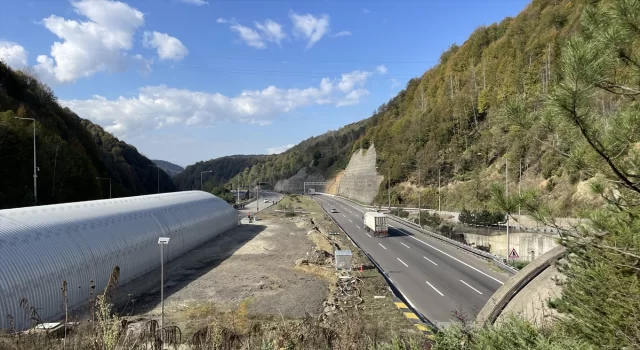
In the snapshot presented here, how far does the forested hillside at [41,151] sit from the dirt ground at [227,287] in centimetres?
2545

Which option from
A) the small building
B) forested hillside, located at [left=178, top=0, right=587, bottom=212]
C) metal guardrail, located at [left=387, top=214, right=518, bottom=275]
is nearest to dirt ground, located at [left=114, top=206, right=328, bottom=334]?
the small building

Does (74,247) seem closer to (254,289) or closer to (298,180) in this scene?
(254,289)

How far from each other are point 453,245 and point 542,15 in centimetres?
5849

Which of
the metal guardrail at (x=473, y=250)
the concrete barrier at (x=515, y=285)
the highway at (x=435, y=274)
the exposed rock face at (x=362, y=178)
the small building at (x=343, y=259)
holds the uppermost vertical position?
Answer: the exposed rock face at (x=362, y=178)

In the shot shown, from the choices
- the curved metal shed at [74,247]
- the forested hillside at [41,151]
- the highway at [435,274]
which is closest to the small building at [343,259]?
the highway at [435,274]

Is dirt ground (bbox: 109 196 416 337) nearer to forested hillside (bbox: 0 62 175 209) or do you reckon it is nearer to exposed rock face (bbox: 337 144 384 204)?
forested hillside (bbox: 0 62 175 209)

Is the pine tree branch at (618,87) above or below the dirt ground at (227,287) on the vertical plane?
above

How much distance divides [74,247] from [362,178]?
91.1 meters

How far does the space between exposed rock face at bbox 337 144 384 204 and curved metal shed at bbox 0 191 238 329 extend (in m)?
68.5

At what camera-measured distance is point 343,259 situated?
84.0 ft

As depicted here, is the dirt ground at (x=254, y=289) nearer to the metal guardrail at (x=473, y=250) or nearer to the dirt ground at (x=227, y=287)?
the dirt ground at (x=227, y=287)

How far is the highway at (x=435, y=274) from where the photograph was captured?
1986cm

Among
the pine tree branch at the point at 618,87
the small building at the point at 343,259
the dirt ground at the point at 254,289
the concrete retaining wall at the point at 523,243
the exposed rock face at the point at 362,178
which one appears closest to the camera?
the pine tree branch at the point at 618,87

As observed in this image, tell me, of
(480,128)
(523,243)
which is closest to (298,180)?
(480,128)
